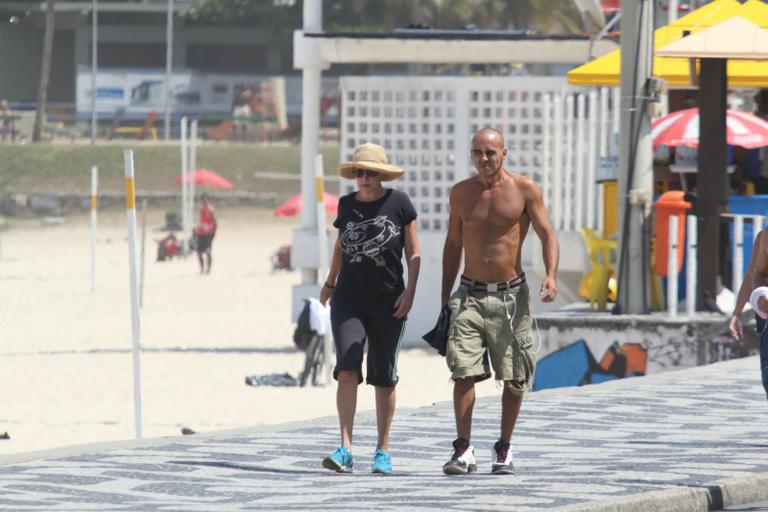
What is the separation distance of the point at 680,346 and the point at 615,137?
403 cm

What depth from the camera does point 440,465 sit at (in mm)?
8820

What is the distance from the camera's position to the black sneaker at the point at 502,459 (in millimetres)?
8328

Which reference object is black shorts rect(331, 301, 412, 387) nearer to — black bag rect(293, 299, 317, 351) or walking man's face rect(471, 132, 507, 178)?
walking man's face rect(471, 132, 507, 178)

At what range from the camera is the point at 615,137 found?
1766 centimetres

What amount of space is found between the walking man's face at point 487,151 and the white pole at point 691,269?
6.00m

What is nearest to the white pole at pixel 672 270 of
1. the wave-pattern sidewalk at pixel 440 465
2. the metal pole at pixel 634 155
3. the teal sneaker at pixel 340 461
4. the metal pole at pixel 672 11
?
the metal pole at pixel 634 155

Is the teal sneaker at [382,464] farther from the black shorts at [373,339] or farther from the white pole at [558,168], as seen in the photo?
the white pole at [558,168]

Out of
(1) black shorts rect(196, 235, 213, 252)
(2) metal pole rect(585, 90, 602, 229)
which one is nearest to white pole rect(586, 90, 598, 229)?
(2) metal pole rect(585, 90, 602, 229)

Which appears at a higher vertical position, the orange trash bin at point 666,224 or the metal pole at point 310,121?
→ the metal pole at point 310,121

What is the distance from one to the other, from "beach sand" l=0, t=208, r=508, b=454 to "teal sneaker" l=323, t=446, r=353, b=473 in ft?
3.35

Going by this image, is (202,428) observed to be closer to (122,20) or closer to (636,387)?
(636,387)

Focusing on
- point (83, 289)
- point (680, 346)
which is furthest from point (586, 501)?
point (83, 289)

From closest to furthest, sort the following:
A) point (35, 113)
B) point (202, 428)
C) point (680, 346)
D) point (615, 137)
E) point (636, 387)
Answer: point (636, 387)
point (680, 346)
point (202, 428)
point (615, 137)
point (35, 113)

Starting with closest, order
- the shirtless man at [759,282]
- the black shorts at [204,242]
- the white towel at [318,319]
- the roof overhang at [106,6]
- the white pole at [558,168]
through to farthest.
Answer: the shirtless man at [759,282], the white towel at [318,319], the white pole at [558,168], the black shorts at [204,242], the roof overhang at [106,6]
